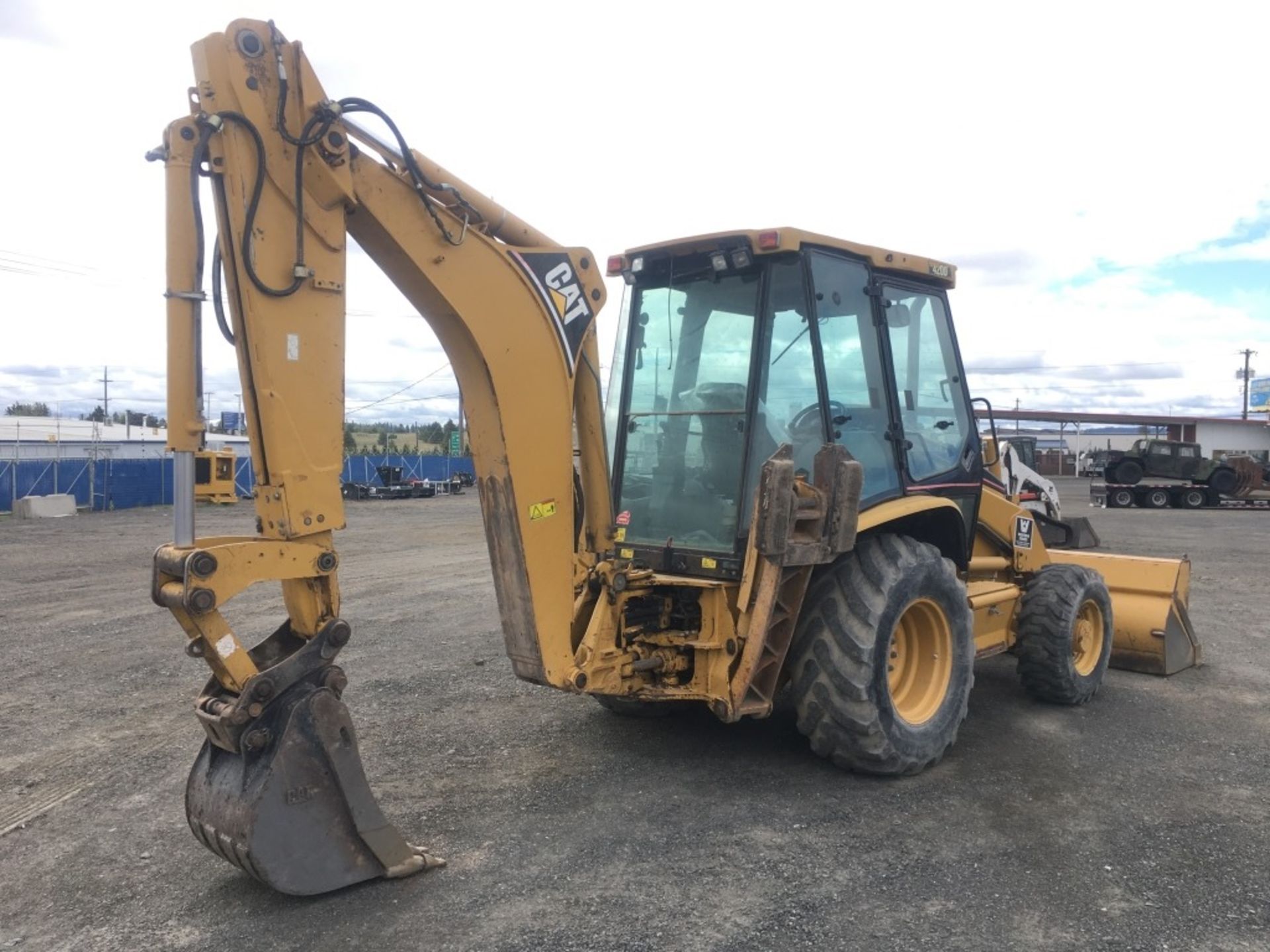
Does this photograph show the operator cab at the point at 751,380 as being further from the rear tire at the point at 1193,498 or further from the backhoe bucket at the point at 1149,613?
the rear tire at the point at 1193,498

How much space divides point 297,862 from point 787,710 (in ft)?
10.8

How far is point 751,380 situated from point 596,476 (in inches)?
36.4

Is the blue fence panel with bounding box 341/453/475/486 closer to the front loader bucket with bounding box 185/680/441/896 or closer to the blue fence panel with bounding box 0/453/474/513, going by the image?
the blue fence panel with bounding box 0/453/474/513

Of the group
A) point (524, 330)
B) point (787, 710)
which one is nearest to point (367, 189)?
point (524, 330)

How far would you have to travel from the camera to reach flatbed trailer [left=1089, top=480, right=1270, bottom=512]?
3111 centimetres

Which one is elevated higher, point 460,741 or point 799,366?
point 799,366

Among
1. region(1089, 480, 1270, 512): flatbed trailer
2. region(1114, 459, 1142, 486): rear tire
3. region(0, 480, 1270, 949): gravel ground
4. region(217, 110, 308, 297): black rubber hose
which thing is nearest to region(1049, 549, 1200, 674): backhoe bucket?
region(0, 480, 1270, 949): gravel ground

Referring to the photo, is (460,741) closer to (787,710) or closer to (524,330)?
(787,710)

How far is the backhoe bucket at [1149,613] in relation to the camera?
7062mm

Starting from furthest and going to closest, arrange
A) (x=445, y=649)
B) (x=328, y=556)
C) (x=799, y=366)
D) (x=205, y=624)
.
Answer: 1. (x=445, y=649)
2. (x=799, y=366)
3. (x=328, y=556)
4. (x=205, y=624)

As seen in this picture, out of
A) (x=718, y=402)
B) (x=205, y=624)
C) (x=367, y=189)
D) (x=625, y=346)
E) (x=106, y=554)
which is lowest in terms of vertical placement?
(x=106, y=554)

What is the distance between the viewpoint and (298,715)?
342 cm

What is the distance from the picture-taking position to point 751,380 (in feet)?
15.9

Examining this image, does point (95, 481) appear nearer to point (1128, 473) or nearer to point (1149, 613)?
point (1149, 613)
